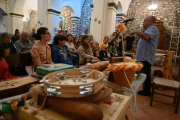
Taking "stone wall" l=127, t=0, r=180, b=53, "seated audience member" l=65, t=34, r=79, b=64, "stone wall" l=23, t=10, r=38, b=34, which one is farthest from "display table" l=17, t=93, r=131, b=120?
"stone wall" l=23, t=10, r=38, b=34

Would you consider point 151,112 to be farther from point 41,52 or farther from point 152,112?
point 41,52

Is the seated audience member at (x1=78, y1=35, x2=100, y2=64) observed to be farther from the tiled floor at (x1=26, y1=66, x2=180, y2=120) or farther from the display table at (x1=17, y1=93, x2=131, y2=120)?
the display table at (x1=17, y1=93, x2=131, y2=120)

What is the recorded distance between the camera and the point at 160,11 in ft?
25.1

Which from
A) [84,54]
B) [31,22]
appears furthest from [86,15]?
[84,54]

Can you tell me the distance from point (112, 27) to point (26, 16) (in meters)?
10.2

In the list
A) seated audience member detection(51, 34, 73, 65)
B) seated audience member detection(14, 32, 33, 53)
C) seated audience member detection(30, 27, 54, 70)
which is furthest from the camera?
seated audience member detection(14, 32, 33, 53)

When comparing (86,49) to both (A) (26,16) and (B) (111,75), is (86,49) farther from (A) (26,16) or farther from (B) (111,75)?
(A) (26,16)

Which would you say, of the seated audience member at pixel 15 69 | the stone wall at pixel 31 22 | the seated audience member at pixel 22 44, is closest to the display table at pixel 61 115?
the seated audience member at pixel 15 69

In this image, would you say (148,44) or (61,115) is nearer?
(61,115)

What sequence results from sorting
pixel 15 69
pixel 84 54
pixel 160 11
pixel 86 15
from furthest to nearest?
pixel 86 15 < pixel 160 11 < pixel 84 54 < pixel 15 69

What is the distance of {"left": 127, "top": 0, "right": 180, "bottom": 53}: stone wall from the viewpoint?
7372 mm

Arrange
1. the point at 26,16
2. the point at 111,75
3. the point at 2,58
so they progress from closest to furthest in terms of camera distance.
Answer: the point at 111,75 < the point at 2,58 < the point at 26,16

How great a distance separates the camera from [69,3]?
31.7 ft

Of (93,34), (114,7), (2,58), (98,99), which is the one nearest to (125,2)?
(114,7)
